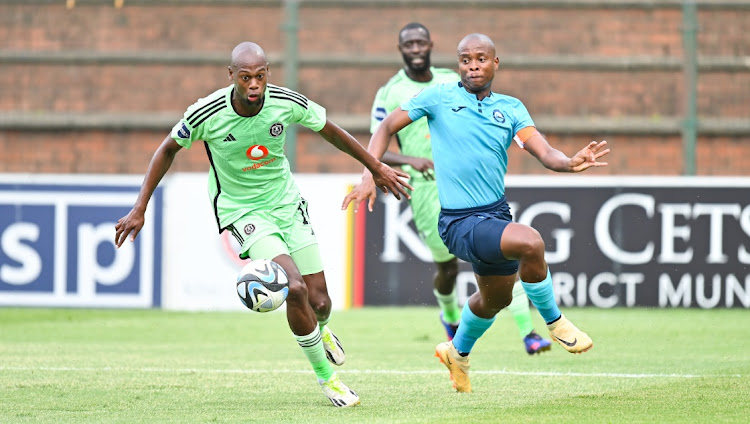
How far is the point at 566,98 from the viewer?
1939cm

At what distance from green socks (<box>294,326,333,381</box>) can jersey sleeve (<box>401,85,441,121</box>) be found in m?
1.46

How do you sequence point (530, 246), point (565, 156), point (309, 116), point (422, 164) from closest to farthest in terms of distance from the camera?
point (565, 156) → point (530, 246) → point (309, 116) → point (422, 164)

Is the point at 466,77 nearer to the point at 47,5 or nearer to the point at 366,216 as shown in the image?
the point at 366,216

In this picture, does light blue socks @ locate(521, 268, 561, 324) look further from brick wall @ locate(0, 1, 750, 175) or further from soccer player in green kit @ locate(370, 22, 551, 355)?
brick wall @ locate(0, 1, 750, 175)

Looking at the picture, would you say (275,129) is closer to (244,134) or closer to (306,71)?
(244,134)

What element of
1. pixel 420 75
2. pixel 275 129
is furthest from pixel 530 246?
pixel 420 75

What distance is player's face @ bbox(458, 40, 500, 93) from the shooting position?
24.0 ft

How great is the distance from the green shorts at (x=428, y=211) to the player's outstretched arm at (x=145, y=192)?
10.5 ft

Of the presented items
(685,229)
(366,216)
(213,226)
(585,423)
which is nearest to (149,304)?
(213,226)

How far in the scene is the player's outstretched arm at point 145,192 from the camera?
7277mm

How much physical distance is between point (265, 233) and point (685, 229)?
7760mm

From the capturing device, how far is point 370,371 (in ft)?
29.3

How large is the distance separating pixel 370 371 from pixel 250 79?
278 centimetres

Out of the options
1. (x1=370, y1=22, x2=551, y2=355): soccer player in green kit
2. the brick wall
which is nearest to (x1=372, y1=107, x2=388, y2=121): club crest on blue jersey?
(x1=370, y1=22, x2=551, y2=355): soccer player in green kit
